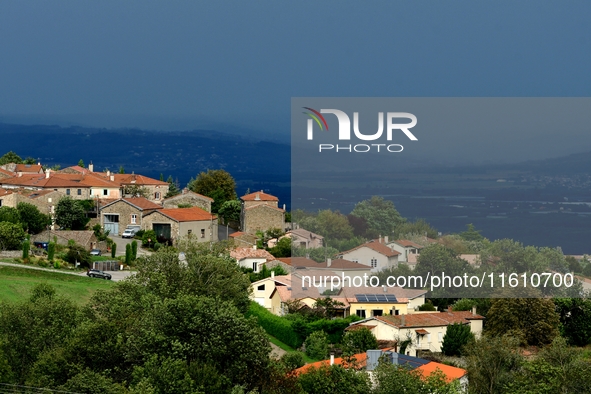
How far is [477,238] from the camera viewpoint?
2762cm

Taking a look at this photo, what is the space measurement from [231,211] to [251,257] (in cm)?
1022

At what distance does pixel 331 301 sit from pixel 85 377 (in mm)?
13394

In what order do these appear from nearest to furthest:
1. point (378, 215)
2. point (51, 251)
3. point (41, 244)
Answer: point (378, 215) < point (51, 251) < point (41, 244)

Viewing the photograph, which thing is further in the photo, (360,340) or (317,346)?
(317,346)

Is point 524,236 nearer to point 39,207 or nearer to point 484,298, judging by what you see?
point 484,298

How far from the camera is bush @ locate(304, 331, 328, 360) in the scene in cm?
2734

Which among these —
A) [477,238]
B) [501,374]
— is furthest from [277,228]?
[501,374]

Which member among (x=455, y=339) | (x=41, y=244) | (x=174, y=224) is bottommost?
(x=455, y=339)

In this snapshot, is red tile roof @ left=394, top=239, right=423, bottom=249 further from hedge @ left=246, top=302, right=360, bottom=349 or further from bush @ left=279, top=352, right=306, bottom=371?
bush @ left=279, top=352, right=306, bottom=371

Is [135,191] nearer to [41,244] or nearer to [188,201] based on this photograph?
[188,201]

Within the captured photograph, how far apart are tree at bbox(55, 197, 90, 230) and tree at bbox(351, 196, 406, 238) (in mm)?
16666

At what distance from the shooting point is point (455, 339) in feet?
94.0

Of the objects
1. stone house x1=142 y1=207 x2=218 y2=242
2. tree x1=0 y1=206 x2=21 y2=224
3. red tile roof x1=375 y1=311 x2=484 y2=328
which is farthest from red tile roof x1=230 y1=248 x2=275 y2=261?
red tile roof x1=375 y1=311 x2=484 y2=328

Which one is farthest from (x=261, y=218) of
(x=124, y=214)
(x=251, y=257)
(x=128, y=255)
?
(x=128, y=255)
